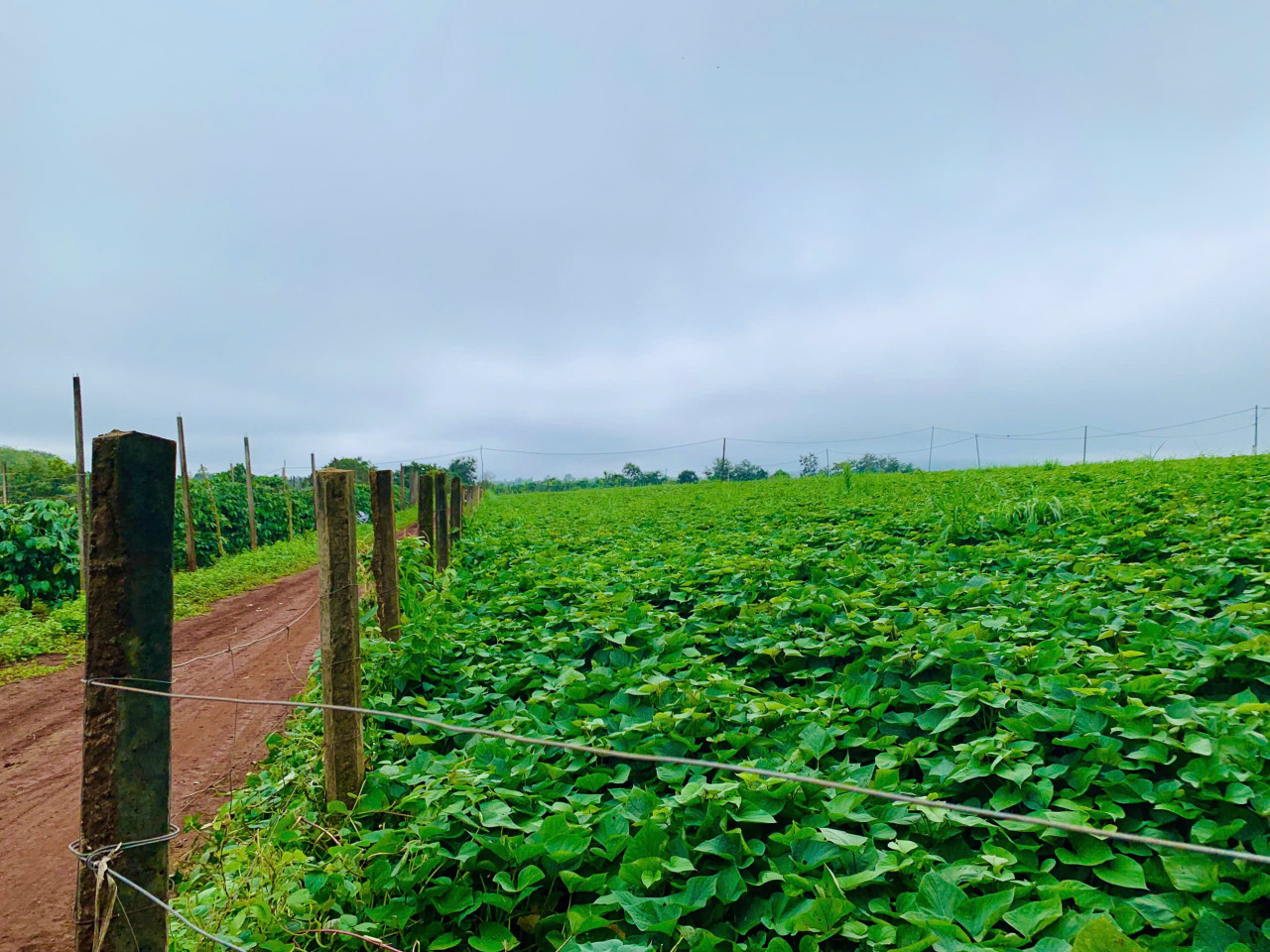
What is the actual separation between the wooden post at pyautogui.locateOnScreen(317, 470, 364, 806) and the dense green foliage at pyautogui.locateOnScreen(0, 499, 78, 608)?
8.72 metres

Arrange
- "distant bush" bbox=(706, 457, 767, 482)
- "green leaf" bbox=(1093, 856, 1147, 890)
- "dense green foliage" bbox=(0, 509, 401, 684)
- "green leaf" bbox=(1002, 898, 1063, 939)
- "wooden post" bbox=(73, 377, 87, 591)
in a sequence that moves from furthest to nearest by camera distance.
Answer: "distant bush" bbox=(706, 457, 767, 482)
"wooden post" bbox=(73, 377, 87, 591)
"dense green foliage" bbox=(0, 509, 401, 684)
"green leaf" bbox=(1093, 856, 1147, 890)
"green leaf" bbox=(1002, 898, 1063, 939)

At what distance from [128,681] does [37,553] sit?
9.97m

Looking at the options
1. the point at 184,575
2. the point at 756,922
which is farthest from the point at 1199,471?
the point at 184,575

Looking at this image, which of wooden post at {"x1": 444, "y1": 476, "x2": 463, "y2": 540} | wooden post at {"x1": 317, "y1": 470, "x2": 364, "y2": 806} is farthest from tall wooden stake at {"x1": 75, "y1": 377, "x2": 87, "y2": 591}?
wooden post at {"x1": 317, "y1": 470, "x2": 364, "y2": 806}

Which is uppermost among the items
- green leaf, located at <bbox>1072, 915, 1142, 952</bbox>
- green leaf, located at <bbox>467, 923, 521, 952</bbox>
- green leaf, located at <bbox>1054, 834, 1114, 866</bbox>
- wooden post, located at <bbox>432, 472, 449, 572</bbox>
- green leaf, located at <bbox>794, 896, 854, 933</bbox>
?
wooden post, located at <bbox>432, 472, 449, 572</bbox>

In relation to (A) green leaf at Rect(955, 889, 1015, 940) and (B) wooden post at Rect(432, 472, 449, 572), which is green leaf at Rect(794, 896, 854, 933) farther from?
(B) wooden post at Rect(432, 472, 449, 572)

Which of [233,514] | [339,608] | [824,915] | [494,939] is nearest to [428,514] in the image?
[339,608]

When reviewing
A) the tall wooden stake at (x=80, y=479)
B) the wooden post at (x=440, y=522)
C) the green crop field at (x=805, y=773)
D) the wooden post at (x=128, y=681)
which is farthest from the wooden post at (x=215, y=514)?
the wooden post at (x=128, y=681)

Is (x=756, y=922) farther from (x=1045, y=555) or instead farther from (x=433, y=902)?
(x=1045, y=555)

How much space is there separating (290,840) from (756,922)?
1676mm

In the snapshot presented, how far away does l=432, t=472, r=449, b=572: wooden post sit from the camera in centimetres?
700

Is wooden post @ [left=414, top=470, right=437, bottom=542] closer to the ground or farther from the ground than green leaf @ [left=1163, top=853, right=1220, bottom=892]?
farther from the ground

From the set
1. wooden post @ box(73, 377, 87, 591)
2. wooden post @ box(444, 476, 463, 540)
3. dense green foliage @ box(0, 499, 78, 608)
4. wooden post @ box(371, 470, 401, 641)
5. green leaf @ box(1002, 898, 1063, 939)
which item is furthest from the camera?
wooden post @ box(444, 476, 463, 540)

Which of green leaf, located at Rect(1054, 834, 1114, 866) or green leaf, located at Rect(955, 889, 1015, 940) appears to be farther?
green leaf, located at Rect(1054, 834, 1114, 866)
